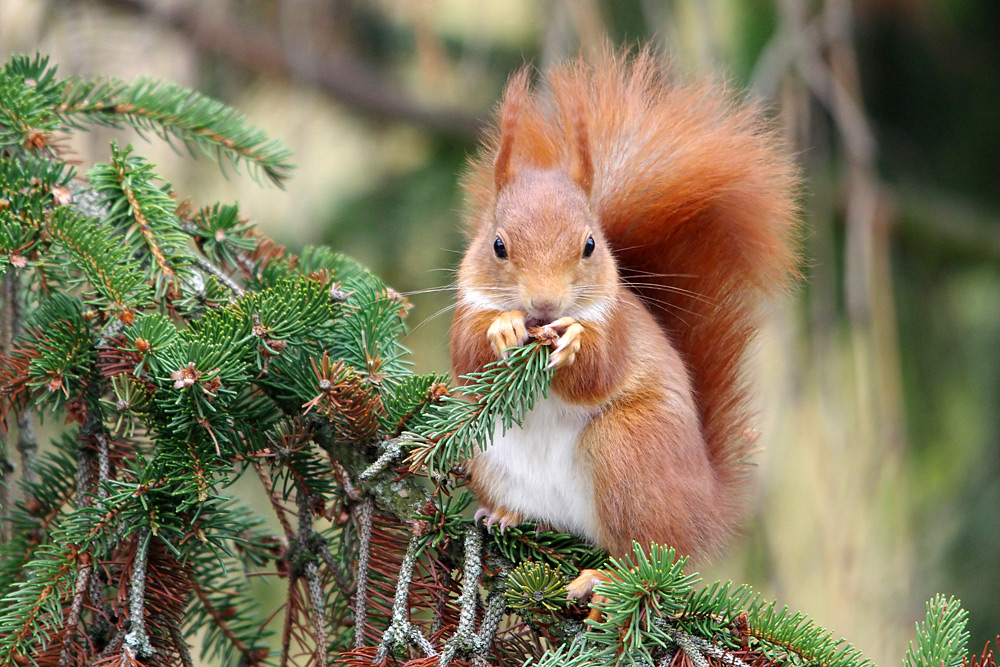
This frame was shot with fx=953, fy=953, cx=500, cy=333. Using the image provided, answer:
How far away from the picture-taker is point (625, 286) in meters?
1.39

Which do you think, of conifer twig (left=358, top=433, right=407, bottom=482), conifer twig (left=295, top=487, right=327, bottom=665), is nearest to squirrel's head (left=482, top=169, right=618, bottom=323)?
conifer twig (left=358, top=433, right=407, bottom=482)

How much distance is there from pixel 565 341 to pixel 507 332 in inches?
3.1

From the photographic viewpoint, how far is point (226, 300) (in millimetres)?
1263

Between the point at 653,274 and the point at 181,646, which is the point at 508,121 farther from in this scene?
the point at 181,646

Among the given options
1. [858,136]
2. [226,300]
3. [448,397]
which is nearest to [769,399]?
[858,136]

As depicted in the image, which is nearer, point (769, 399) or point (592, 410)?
point (592, 410)

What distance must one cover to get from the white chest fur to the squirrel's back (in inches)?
10.0

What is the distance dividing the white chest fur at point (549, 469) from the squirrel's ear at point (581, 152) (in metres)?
0.33

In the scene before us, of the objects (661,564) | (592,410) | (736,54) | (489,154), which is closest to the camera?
(661,564)

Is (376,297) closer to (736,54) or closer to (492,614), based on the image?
(492,614)

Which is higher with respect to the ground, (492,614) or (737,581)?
(737,581)

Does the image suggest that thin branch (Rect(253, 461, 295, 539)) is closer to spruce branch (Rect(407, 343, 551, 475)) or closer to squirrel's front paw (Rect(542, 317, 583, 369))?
spruce branch (Rect(407, 343, 551, 475))

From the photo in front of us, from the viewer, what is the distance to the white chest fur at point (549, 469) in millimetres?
1233

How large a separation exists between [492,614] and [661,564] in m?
0.21
